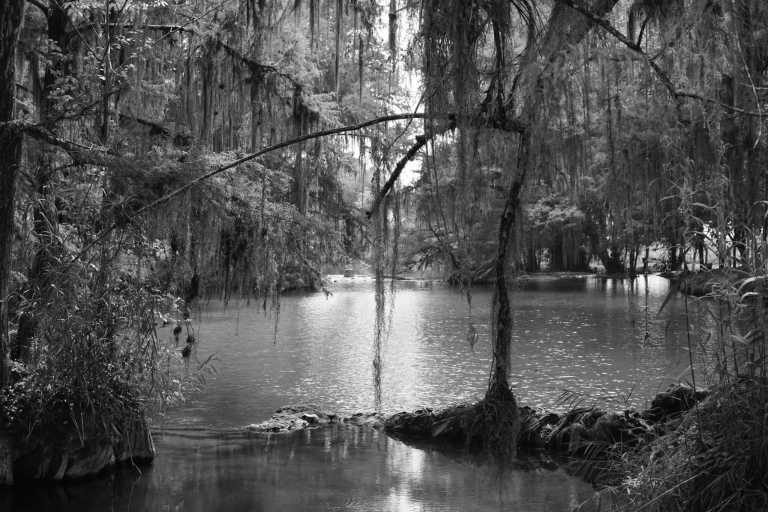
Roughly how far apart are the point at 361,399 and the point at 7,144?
6.28 m

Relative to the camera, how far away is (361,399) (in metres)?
11.0

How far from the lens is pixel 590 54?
11.2 ft

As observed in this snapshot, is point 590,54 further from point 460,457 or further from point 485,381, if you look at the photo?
point 485,381

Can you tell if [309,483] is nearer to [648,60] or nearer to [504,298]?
[504,298]

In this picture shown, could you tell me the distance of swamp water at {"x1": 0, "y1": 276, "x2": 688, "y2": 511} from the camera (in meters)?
6.58

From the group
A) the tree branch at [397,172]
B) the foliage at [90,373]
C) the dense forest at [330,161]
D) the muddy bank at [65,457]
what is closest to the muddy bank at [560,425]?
the dense forest at [330,161]

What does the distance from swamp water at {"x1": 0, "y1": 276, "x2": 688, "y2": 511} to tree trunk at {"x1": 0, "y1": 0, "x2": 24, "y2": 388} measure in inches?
68.3

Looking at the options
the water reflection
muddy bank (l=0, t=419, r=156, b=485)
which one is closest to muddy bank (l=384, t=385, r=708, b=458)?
the water reflection

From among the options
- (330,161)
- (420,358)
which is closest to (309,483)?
(330,161)

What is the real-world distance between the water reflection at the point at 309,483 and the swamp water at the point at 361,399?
0.06ft

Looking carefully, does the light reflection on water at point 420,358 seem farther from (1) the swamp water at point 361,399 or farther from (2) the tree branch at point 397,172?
(2) the tree branch at point 397,172

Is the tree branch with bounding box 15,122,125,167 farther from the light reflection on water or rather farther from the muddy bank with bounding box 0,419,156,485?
the light reflection on water

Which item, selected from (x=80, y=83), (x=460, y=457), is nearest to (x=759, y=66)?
(x=460, y=457)

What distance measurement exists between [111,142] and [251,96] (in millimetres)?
2198
